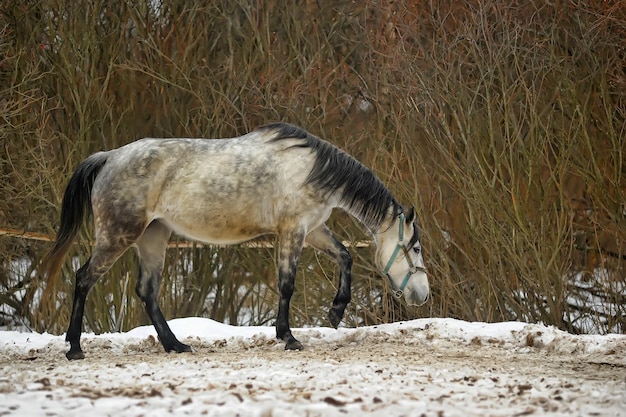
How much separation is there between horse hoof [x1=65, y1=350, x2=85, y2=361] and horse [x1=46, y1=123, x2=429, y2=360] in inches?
1.4

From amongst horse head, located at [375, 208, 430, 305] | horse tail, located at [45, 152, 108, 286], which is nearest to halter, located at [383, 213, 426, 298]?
horse head, located at [375, 208, 430, 305]

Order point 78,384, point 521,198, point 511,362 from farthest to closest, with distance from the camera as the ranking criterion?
1. point 521,198
2. point 511,362
3. point 78,384

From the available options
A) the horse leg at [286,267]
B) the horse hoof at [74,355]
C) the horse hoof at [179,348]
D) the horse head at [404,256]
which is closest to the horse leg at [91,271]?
the horse hoof at [74,355]

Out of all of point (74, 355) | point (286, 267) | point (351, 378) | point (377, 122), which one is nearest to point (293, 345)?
point (286, 267)

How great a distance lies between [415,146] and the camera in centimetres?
944

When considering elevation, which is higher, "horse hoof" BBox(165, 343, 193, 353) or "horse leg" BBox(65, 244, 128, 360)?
"horse leg" BBox(65, 244, 128, 360)

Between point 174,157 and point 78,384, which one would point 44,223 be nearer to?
point 174,157

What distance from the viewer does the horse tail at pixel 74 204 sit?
7.36 meters

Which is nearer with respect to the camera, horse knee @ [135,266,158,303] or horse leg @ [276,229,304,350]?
horse leg @ [276,229,304,350]

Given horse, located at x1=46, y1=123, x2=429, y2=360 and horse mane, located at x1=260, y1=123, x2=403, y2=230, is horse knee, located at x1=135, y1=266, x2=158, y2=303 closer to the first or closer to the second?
horse, located at x1=46, y1=123, x2=429, y2=360

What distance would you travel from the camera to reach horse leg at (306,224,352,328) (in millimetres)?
7582

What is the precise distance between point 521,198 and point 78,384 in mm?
5725

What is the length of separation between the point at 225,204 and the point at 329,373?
2299 millimetres

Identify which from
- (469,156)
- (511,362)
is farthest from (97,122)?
(511,362)
